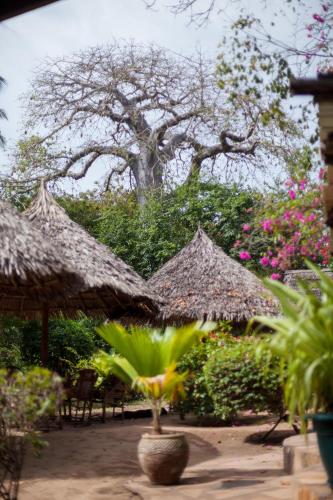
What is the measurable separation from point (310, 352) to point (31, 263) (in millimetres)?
4404

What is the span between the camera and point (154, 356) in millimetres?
6098

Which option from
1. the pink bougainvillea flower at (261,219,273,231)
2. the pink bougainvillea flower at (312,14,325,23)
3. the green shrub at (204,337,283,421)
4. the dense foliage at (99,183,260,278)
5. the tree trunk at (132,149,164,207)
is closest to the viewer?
the pink bougainvillea flower at (312,14,325,23)

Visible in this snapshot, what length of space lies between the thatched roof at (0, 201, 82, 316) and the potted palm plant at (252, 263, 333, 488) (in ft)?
13.4

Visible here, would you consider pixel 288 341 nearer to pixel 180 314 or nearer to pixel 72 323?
pixel 180 314

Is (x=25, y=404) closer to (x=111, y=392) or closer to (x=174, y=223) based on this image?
(x=111, y=392)

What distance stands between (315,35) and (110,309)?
5.64 meters

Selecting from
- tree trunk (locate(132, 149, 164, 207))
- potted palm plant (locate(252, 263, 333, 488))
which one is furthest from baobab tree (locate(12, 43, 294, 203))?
potted palm plant (locate(252, 263, 333, 488))

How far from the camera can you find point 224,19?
25.4 feet

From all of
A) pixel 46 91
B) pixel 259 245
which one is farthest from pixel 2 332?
pixel 46 91

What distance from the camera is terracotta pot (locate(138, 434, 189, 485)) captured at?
5.93m

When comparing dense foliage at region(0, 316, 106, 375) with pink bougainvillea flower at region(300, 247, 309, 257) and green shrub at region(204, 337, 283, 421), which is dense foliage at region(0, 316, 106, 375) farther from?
pink bougainvillea flower at region(300, 247, 309, 257)

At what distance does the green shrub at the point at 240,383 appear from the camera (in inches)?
322

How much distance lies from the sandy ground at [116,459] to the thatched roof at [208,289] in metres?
2.46

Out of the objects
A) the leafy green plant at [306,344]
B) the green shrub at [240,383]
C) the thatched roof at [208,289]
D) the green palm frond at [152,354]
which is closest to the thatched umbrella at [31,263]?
the green palm frond at [152,354]
